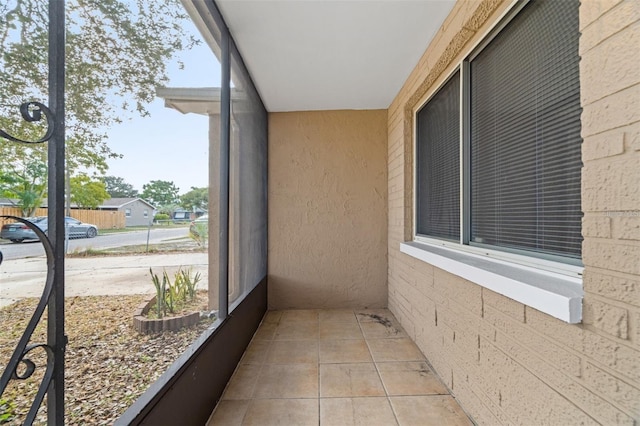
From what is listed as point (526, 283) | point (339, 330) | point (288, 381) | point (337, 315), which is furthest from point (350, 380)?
point (526, 283)

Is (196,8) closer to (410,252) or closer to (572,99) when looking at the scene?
(572,99)

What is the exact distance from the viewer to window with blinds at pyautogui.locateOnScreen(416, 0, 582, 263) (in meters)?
1.12

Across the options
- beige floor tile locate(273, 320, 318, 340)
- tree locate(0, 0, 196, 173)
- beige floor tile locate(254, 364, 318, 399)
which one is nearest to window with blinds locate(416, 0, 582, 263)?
beige floor tile locate(254, 364, 318, 399)

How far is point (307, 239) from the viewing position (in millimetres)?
3436

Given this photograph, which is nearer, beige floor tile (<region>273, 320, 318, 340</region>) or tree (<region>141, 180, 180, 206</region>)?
tree (<region>141, 180, 180, 206</region>)

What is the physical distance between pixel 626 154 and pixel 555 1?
829mm

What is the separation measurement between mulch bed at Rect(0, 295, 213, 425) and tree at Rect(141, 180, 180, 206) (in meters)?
0.43

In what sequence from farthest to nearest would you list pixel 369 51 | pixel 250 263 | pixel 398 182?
pixel 398 182, pixel 250 263, pixel 369 51

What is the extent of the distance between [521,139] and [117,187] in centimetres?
177

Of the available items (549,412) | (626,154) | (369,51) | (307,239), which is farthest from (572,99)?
(307,239)

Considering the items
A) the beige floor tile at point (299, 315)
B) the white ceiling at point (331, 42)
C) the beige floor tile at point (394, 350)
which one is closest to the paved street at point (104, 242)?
the white ceiling at point (331, 42)

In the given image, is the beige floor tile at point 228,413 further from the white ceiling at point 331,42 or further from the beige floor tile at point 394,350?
the white ceiling at point 331,42

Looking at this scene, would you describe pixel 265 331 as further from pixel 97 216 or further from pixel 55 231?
pixel 55 231

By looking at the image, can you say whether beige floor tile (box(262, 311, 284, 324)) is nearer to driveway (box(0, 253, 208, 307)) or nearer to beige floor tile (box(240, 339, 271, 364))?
beige floor tile (box(240, 339, 271, 364))
